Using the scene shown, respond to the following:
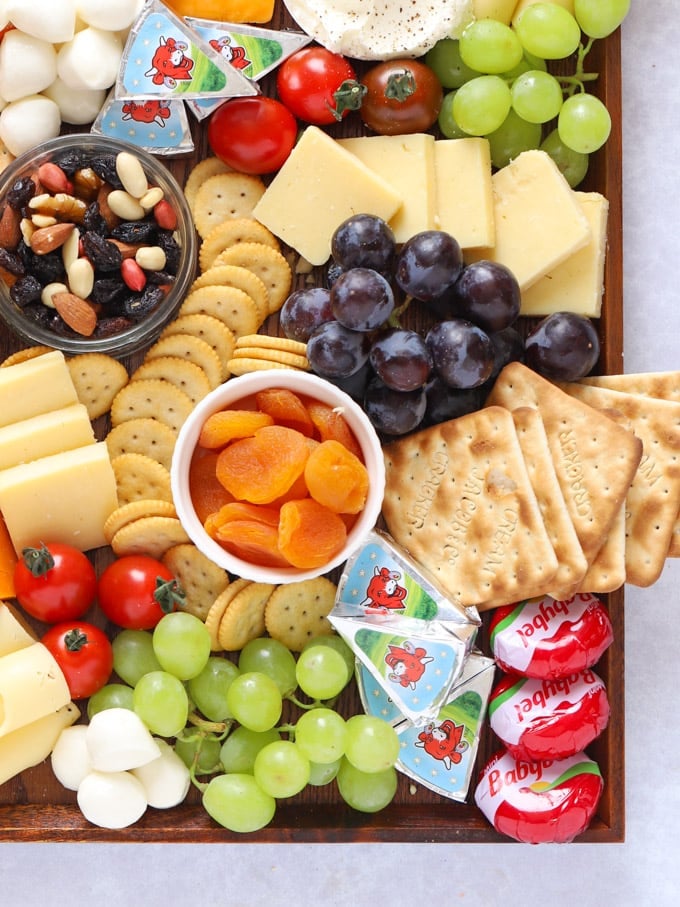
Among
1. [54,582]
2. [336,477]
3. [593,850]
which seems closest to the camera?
[336,477]

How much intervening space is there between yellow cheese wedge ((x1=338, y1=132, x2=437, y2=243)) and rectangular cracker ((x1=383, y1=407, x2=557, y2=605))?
0.25m

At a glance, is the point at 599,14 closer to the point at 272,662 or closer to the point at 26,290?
the point at 26,290

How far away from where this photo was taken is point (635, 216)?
132cm

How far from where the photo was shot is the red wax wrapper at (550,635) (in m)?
1.13

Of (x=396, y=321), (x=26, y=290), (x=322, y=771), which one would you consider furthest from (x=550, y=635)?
(x=26, y=290)

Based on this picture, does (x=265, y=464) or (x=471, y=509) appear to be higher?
(x=265, y=464)

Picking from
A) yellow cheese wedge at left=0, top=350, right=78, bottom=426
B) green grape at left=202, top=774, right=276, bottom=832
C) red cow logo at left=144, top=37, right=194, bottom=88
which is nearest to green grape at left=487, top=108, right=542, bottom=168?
red cow logo at left=144, top=37, right=194, bottom=88

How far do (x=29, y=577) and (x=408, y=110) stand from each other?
2.41ft

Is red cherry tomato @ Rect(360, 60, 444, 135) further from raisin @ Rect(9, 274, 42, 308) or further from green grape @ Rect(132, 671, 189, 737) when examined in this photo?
green grape @ Rect(132, 671, 189, 737)

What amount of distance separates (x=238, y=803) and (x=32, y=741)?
26 cm

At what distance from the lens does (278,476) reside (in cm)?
104

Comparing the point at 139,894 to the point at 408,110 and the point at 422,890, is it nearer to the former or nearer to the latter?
the point at 422,890

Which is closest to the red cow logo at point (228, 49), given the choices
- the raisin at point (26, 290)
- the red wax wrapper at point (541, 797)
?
the raisin at point (26, 290)

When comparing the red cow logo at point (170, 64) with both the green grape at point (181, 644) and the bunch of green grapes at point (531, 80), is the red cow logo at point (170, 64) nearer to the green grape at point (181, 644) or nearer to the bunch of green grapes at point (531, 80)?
the bunch of green grapes at point (531, 80)
